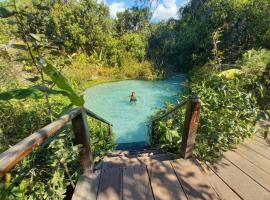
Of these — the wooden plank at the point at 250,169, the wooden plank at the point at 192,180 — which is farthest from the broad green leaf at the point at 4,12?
the wooden plank at the point at 250,169

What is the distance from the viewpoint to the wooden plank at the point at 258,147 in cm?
264

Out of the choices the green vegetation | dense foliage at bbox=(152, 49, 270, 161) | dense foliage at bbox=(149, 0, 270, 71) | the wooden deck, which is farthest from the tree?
the wooden deck

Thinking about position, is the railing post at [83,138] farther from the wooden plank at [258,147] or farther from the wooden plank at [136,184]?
the wooden plank at [258,147]

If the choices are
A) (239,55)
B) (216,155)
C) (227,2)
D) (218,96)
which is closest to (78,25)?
(227,2)

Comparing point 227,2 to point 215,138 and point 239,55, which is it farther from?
point 215,138

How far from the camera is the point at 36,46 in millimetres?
1775

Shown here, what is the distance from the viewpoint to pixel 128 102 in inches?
331

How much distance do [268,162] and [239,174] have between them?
0.59 metres

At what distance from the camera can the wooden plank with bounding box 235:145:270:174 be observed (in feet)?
7.63

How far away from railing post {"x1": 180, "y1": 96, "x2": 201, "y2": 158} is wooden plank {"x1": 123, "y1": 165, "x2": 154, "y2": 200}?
59 cm

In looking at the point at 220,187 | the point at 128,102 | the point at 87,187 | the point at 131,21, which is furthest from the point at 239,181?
the point at 131,21

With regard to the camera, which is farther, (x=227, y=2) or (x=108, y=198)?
(x=227, y=2)

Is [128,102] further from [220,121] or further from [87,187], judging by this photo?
[87,187]

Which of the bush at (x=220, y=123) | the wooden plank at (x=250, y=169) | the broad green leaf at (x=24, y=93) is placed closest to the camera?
the broad green leaf at (x=24, y=93)
